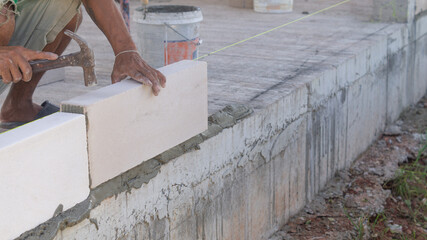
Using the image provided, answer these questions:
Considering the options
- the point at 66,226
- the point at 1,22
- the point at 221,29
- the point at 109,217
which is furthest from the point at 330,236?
the point at 221,29

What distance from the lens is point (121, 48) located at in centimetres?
281

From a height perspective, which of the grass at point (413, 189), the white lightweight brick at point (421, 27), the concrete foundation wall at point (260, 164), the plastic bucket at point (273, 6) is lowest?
the grass at point (413, 189)

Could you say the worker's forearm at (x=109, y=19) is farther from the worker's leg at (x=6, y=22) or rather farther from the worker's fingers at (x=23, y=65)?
the worker's fingers at (x=23, y=65)

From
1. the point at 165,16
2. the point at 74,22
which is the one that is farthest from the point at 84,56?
the point at 165,16

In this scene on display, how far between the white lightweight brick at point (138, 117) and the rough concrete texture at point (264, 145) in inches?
2.9

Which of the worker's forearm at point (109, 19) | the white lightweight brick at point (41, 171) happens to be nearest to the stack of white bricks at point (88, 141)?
the white lightweight brick at point (41, 171)

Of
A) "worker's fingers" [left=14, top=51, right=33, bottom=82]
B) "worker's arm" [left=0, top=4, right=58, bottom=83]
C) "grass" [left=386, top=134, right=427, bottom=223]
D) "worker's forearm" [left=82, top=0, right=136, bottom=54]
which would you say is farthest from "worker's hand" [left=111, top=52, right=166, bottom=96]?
"grass" [left=386, top=134, right=427, bottom=223]

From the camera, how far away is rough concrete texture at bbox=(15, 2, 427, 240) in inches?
111

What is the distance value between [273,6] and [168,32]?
119 inches

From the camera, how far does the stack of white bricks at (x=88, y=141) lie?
83.9 inches

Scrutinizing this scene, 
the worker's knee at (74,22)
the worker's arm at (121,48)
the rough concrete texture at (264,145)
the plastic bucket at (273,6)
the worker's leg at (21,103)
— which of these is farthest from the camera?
the plastic bucket at (273,6)

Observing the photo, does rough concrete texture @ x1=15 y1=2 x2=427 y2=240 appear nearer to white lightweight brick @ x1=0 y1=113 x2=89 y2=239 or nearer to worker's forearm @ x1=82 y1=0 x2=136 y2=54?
white lightweight brick @ x1=0 y1=113 x2=89 y2=239

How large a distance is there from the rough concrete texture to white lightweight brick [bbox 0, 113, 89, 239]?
13 centimetres

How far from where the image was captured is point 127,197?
106 inches
